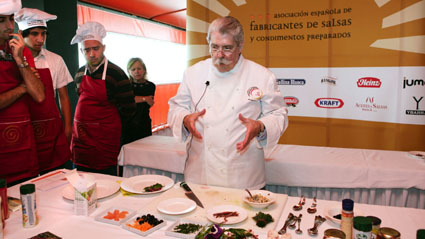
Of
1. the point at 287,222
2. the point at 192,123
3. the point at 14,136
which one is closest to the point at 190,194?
the point at 192,123

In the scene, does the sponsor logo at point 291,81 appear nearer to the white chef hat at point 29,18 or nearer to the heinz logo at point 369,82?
the heinz logo at point 369,82

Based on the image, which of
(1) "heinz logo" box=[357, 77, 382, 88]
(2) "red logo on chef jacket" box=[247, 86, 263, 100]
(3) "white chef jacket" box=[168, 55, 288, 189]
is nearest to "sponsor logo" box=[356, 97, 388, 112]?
(1) "heinz logo" box=[357, 77, 382, 88]

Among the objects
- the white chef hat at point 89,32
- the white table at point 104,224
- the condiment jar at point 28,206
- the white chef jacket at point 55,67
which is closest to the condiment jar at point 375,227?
the white table at point 104,224

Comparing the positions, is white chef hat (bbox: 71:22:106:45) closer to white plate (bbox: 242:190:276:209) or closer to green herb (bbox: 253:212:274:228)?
white plate (bbox: 242:190:276:209)

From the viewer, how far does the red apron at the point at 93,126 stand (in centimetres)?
252

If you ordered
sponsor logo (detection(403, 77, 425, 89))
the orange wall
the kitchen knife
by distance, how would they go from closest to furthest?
1. the kitchen knife
2. sponsor logo (detection(403, 77, 425, 89))
3. the orange wall

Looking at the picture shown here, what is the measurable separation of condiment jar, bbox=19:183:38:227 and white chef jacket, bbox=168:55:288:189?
0.79m

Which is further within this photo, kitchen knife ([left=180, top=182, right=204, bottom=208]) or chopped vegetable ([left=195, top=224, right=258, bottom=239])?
kitchen knife ([left=180, top=182, right=204, bottom=208])

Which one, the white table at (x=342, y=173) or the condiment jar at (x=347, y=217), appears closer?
the condiment jar at (x=347, y=217)

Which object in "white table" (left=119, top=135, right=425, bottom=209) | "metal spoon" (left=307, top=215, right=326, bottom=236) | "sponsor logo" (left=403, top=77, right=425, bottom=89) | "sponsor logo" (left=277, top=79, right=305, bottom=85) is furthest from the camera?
"sponsor logo" (left=277, top=79, right=305, bottom=85)

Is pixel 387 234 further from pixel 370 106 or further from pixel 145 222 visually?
pixel 370 106

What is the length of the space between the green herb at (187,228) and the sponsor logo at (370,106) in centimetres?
289

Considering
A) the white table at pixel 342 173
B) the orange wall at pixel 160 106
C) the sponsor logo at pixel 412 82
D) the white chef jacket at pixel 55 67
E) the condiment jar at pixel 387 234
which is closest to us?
the condiment jar at pixel 387 234

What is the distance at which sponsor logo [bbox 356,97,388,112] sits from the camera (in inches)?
134
